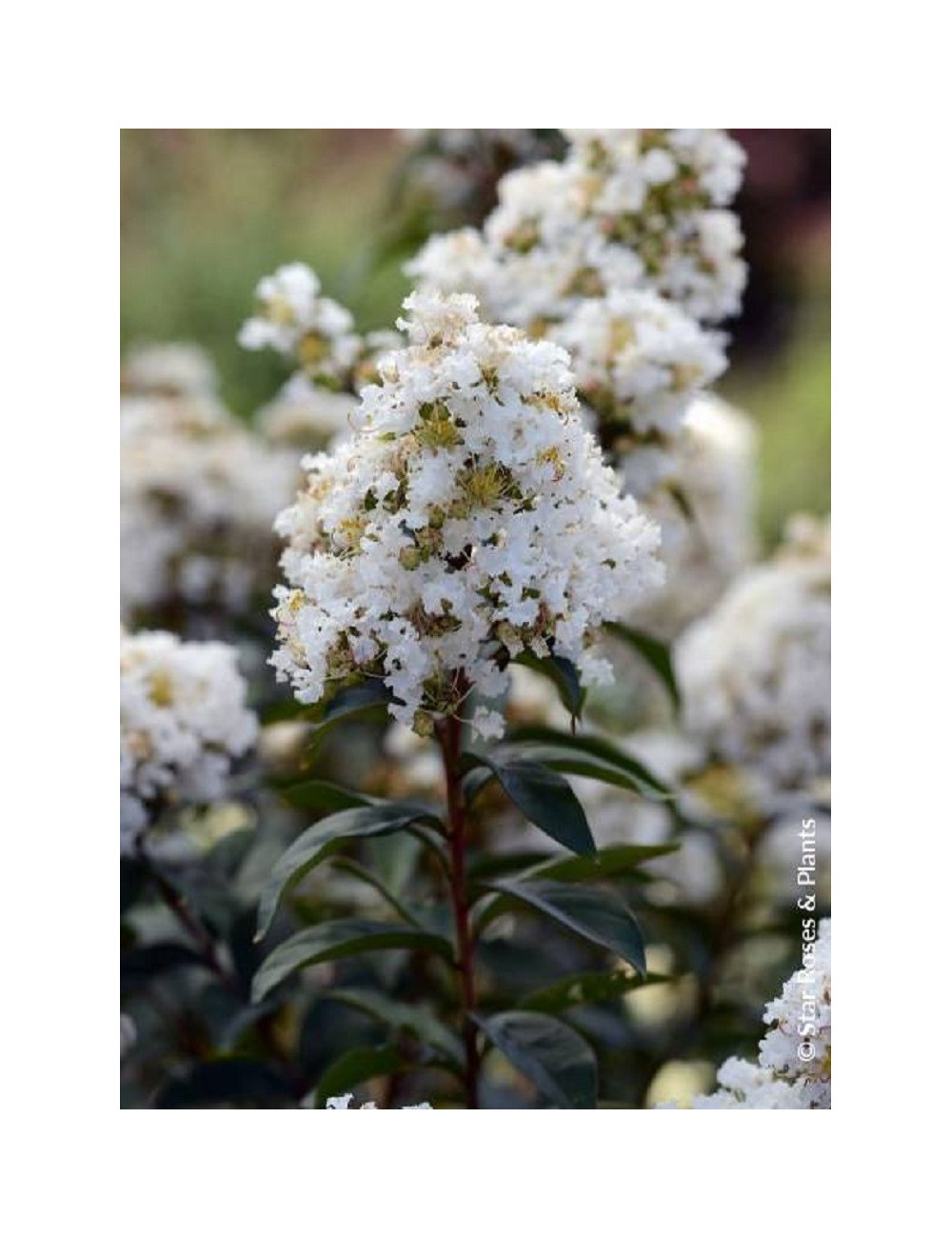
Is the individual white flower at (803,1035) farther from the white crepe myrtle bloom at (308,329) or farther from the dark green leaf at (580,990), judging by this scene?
the white crepe myrtle bloom at (308,329)

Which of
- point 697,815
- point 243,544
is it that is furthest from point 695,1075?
point 243,544

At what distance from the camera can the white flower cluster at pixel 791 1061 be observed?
5.96 feet

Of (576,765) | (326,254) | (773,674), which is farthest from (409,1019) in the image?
(326,254)

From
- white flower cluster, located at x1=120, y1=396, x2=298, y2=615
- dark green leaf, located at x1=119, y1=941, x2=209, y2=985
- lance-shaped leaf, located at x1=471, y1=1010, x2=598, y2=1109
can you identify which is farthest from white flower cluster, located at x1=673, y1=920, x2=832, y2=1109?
white flower cluster, located at x1=120, y1=396, x2=298, y2=615

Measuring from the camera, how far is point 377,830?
5.89 ft

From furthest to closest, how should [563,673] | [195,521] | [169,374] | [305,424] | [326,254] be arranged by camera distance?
[326,254]
[169,374]
[305,424]
[195,521]
[563,673]

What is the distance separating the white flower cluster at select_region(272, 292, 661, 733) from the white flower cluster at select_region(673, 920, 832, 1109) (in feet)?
1.49

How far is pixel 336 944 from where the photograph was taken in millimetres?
1880

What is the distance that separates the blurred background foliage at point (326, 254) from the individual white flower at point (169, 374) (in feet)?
0.40

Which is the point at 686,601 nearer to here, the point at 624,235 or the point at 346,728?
the point at 346,728

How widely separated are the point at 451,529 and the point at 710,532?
1.62 m

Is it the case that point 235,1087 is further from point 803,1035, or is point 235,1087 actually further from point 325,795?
point 803,1035

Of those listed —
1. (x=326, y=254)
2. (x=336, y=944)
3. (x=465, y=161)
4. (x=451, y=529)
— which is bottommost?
(x=336, y=944)
